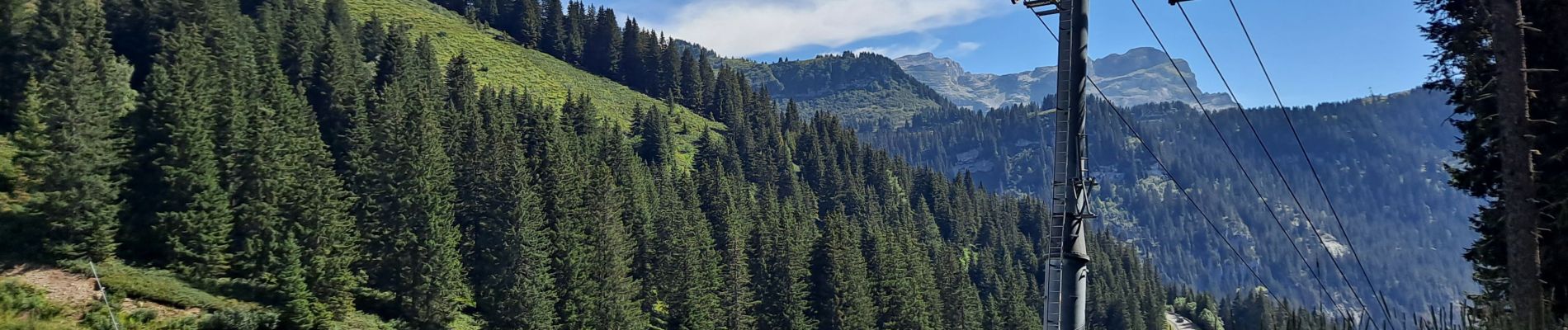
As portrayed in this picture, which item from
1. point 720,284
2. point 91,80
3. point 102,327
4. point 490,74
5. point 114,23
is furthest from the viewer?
point 490,74

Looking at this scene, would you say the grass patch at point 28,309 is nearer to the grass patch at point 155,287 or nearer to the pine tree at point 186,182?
the grass patch at point 155,287

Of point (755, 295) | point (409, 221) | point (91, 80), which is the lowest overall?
point (755, 295)

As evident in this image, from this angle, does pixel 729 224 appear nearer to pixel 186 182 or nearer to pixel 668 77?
pixel 186 182

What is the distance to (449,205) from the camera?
5781 centimetres

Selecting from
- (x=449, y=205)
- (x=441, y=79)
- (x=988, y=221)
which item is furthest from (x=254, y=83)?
(x=988, y=221)

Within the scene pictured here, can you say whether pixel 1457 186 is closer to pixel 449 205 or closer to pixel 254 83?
pixel 449 205

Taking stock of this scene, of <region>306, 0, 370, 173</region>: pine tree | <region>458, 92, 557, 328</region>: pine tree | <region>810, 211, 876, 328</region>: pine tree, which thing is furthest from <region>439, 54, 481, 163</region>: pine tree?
<region>810, 211, 876, 328</region>: pine tree

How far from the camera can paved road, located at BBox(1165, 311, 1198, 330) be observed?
568 ft

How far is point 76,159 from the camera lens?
43.1 meters

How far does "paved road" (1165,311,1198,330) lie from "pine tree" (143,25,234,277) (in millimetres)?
163985

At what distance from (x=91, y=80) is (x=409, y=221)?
63.0 ft

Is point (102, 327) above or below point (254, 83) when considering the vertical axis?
below

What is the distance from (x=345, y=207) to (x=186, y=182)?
9488mm

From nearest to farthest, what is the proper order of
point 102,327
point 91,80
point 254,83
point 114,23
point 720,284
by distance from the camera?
point 102,327
point 91,80
point 254,83
point 720,284
point 114,23
